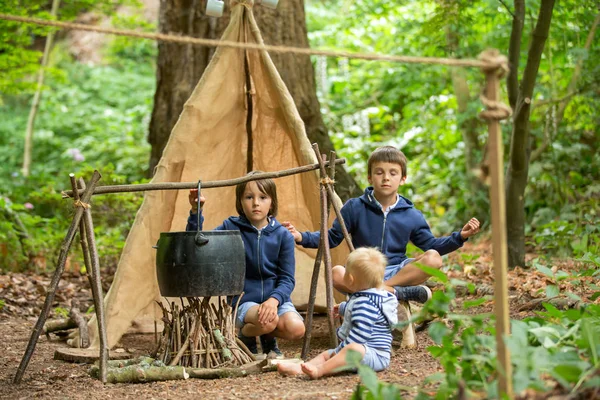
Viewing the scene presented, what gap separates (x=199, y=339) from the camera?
3545 millimetres

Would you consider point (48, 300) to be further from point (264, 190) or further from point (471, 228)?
point (471, 228)

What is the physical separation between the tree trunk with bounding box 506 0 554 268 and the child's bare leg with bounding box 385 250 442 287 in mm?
1775

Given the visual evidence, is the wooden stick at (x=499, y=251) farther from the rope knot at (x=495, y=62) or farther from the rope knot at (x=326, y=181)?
the rope knot at (x=326, y=181)

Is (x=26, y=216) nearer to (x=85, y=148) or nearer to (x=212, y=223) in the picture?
(x=212, y=223)

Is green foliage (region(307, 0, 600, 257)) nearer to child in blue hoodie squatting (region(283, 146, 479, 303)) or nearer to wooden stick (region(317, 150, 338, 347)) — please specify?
child in blue hoodie squatting (region(283, 146, 479, 303))

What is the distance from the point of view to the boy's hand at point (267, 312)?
12.4ft

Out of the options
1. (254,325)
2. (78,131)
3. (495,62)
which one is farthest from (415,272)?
(78,131)

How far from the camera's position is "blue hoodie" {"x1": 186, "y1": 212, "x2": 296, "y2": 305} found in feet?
13.3

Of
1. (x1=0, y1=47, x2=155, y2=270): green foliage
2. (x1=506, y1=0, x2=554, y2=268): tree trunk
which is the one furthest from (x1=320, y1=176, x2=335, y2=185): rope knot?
(x1=0, y1=47, x2=155, y2=270): green foliage

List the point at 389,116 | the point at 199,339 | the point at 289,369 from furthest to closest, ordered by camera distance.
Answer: the point at 389,116, the point at 199,339, the point at 289,369

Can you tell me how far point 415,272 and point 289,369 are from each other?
89 centimetres

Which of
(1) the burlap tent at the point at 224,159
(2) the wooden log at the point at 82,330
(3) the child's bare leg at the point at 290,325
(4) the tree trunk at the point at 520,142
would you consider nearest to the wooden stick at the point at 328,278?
(3) the child's bare leg at the point at 290,325

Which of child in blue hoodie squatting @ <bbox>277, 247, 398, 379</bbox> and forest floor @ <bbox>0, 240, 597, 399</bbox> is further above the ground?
child in blue hoodie squatting @ <bbox>277, 247, 398, 379</bbox>

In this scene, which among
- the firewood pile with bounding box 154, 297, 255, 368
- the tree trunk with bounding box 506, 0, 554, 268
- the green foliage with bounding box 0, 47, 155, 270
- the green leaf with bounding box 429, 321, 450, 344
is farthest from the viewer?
the green foliage with bounding box 0, 47, 155, 270
